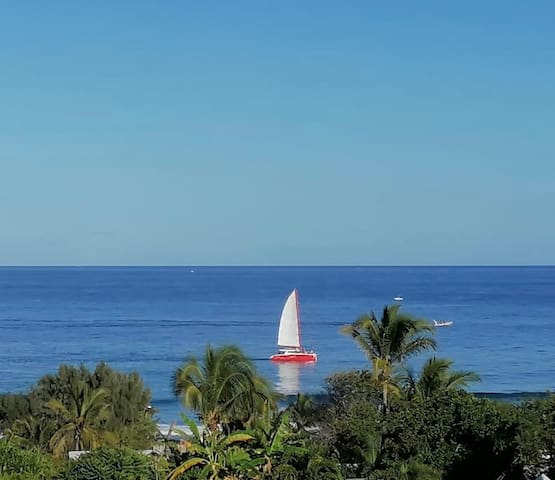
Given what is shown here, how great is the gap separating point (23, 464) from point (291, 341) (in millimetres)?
56683

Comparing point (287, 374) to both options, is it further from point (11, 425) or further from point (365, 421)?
point (365, 421)

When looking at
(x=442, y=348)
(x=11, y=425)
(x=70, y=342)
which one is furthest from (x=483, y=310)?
(x=11, y=425)

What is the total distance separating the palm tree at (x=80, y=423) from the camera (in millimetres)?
26016

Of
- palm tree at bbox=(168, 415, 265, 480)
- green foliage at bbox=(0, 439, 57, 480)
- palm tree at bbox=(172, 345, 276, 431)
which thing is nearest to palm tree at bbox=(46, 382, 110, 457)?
palm tree at bbox=(172, 345, 276, 431)

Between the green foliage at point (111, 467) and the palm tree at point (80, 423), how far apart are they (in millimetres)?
5481

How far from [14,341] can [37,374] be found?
931 inches

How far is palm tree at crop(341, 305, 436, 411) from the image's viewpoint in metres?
24.6

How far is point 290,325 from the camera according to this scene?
255 feet

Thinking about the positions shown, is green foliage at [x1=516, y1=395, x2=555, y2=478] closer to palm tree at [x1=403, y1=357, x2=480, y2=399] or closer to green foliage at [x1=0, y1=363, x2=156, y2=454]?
palm tree at [x1=403, y1=357, x2=480, y2=399]

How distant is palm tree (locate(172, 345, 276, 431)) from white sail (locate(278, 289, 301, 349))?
52627 mm

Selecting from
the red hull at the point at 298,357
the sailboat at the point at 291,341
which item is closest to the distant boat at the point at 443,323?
the sailboat at the point at 291,341

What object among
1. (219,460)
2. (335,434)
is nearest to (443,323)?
(335,434)

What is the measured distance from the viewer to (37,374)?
64250 mm

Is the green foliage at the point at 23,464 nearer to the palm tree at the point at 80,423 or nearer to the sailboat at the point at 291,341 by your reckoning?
the palm tree at the point at 80,423
